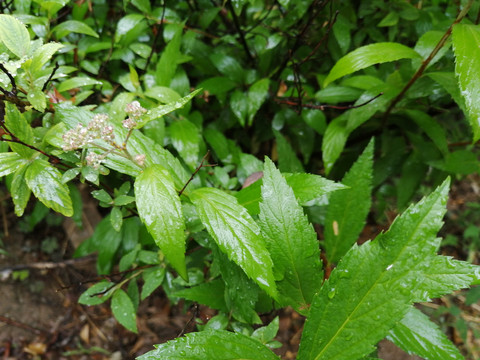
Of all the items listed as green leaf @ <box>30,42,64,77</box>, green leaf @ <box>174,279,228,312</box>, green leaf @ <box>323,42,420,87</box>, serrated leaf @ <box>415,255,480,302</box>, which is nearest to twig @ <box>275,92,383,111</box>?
green leaf @ <box>323,42,420,87</box>

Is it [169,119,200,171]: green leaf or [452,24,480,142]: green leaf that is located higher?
[452,24,480,142]: green leaf

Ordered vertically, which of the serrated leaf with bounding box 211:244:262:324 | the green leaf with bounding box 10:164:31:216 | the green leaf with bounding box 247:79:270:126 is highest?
the green leaf with bounding box 247:79:270:126

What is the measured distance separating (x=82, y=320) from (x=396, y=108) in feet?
6.85

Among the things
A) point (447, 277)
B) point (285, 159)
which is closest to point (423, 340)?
point (447, 277)

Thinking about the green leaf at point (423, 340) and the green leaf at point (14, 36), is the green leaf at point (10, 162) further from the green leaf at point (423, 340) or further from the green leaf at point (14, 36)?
the green leaf at point (423, 340)

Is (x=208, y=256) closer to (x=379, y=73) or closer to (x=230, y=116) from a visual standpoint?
(x=230, y=116)

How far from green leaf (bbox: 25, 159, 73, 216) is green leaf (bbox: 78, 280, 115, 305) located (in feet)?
1.63

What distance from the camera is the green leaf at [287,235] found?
37.9 inches

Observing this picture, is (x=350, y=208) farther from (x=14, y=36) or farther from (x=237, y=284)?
(x=14, y=36)

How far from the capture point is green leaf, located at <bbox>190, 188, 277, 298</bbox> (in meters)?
0.86

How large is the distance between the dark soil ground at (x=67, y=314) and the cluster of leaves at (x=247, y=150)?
0.61m

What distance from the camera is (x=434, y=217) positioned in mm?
800

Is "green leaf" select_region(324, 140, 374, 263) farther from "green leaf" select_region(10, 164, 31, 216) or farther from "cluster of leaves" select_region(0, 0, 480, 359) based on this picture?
"green leaf" select_region(10, 164, 31, 216)

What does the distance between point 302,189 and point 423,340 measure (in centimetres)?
65
